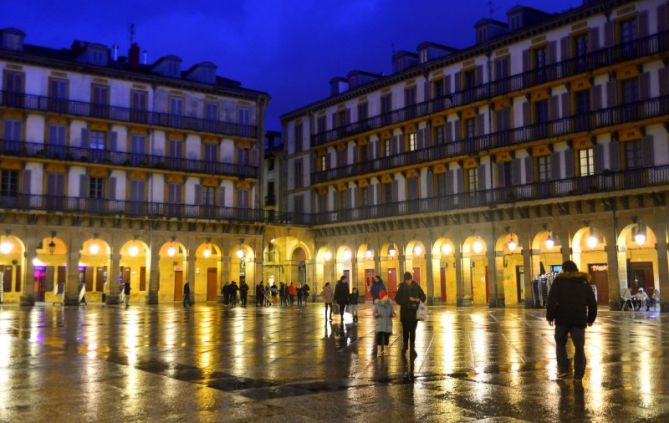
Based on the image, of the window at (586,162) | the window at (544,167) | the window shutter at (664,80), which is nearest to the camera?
the window shutter at (664,80)

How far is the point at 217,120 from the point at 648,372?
147 feet

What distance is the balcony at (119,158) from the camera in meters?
44.7

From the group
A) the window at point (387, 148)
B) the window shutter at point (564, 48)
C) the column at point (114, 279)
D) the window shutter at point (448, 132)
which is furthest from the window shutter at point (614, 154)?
the column at point (114, 279)

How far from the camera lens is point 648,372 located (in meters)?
11.4

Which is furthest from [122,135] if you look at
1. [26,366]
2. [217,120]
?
[26,366]

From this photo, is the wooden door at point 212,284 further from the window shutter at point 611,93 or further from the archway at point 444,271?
the window shutter at point 611,93

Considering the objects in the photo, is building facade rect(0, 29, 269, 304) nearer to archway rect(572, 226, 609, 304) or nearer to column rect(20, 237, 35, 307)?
column rect(20, 237, 35, 307)

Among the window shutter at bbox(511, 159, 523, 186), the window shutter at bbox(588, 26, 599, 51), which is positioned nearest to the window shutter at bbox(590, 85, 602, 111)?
the window shutter at bbox(588, 26, 599, 51)

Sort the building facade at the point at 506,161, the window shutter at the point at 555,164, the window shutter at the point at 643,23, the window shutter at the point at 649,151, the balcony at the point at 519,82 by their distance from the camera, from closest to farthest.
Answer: the window shutter at the point at 649,151 < the balcony at the point at 519,82 < the window shutter at the point at 643,23 < the building facade at the point at 506,161 < the window shutter at the point at 555,164

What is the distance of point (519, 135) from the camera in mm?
41844

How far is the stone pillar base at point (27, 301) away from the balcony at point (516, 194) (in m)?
21.7

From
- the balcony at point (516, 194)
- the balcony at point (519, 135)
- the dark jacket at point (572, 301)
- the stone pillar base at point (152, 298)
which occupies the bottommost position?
the stone pillar base at point (152, 298)

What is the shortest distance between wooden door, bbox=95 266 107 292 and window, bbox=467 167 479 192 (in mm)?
24904

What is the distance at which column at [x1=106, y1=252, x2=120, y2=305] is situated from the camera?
152 ft
